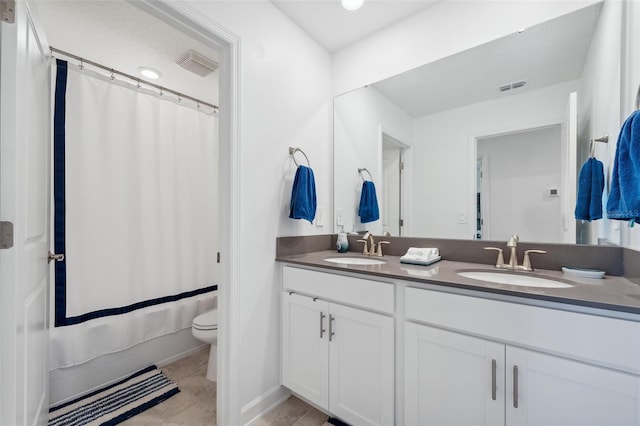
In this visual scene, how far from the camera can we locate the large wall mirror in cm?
127

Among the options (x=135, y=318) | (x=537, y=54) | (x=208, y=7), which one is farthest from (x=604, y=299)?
(x=135, y=318)

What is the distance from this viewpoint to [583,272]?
1150 millimetres

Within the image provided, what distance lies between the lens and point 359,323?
128 cm

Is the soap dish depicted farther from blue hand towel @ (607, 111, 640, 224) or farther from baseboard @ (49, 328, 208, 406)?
baseboard @ (49, 328, 208, 406)

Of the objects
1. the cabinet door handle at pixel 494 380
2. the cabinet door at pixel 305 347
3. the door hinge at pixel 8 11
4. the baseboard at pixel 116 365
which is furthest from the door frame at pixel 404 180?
the baseboard at pixel 116 365

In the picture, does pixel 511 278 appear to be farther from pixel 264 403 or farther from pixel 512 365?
pixel 264 403

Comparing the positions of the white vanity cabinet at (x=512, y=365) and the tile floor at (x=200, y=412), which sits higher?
the white vanity cabinet at (x=512, y=365)

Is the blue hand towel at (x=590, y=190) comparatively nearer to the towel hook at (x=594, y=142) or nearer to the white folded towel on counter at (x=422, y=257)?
the towel hook at (x=594, y=142)

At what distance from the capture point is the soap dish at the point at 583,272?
1.12m

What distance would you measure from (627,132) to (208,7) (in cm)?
172

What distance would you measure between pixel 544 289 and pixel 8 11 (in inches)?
77.6

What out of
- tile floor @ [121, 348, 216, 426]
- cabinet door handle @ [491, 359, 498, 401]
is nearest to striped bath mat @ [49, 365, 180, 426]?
tile floor @ [121, 348, 216, 426]

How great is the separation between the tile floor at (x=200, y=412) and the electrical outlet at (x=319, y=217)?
1.13 meters

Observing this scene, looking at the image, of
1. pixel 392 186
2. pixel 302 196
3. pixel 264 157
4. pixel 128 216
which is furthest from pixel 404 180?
pixel 128 216
